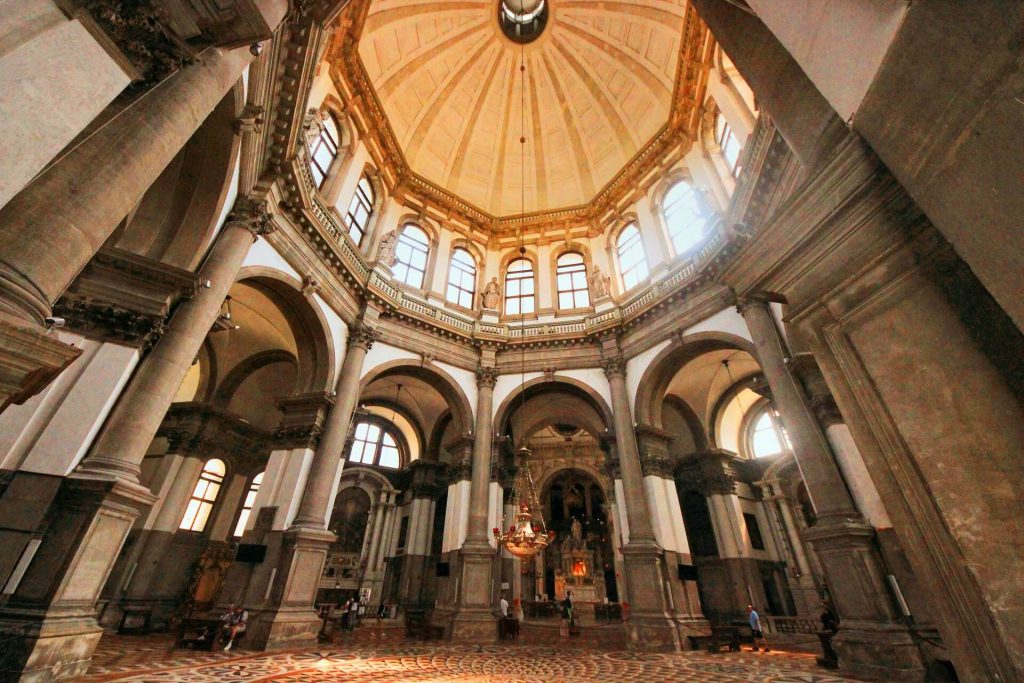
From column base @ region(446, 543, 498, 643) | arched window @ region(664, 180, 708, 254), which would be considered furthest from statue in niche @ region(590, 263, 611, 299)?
column base @ region(446, 543, 498, 643)

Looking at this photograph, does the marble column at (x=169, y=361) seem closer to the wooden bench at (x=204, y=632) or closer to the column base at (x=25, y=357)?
the column base at (x=25, y=357)

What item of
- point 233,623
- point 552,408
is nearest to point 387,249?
point 552,408

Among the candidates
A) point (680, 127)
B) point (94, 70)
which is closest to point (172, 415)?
point (94, 70)

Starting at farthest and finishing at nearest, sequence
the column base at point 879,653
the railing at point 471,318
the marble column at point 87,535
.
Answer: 1. the railing at point 471,318
2. the column base at point 879,653
3. the marble column at point 87,535

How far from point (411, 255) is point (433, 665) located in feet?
43.9

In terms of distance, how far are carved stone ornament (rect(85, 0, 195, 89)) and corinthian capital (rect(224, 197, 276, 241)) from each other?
4.87m

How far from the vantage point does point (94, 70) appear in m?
2.96

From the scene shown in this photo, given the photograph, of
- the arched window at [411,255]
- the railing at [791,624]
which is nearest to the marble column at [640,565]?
the railing at [791,624]

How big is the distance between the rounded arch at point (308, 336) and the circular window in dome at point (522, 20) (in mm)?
16109

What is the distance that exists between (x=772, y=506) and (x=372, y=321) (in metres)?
16.4

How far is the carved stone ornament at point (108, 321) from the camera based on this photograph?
6.15m

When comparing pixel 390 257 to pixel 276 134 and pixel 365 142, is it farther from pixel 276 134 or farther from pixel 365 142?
pixel 276 134

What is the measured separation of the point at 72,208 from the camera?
3301mm

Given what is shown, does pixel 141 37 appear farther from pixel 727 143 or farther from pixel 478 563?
pixel 727 143
